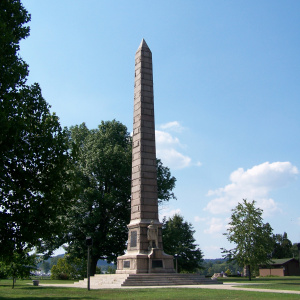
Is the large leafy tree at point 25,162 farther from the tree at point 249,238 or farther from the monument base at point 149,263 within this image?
the tree at point 249,238

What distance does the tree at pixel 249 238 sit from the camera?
35875mm

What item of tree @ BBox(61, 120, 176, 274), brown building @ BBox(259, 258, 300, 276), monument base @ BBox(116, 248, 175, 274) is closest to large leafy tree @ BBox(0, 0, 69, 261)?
monument base @ BBox(116, 248, 175, 274)

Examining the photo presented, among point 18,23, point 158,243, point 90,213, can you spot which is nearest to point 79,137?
point 90,213

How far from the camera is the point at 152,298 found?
1284 cm

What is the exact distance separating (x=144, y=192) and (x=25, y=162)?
11.2 m

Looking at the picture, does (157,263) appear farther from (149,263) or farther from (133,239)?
(133,239)

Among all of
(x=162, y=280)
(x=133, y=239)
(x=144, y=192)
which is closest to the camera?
(x=162, y=280)

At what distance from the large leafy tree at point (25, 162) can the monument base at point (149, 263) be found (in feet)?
28.9

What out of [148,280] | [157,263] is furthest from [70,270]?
[148,280]

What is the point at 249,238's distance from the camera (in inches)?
1437

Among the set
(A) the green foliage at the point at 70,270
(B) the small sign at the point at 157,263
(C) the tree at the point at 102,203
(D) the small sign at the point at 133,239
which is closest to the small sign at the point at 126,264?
(D) the small sign at the point at 133,239

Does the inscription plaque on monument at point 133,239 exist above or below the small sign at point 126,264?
above

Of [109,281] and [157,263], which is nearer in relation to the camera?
[109,281]

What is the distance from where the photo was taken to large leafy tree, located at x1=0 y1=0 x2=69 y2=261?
49.4 feet
